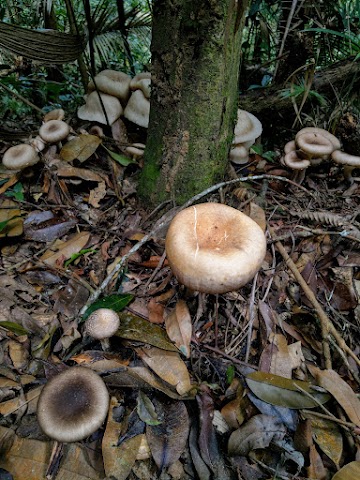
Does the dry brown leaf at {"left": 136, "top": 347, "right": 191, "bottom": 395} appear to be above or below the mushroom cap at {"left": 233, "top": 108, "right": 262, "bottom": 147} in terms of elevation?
below

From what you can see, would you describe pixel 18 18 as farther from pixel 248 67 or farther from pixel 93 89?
pixel 248 67

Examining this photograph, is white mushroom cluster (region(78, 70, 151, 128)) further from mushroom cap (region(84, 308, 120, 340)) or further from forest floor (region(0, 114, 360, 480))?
mushroom cap (region(84, 308, 120, 340))

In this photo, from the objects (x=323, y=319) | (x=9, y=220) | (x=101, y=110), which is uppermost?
(x=101, y=110)

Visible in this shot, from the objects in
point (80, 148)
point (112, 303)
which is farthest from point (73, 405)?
point (80, 148)

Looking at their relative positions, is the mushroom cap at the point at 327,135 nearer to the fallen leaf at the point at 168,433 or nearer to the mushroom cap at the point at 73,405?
the fallen leaf at the point at 168,433

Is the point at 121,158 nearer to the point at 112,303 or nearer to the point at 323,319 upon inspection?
the point at 112,303

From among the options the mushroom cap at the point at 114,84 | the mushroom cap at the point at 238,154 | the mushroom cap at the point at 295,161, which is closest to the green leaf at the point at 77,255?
the mushroom cap at the point at 238,154

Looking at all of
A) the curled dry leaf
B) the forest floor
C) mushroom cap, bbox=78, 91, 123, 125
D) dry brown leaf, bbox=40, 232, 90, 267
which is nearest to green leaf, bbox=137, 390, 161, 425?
the forest floor
